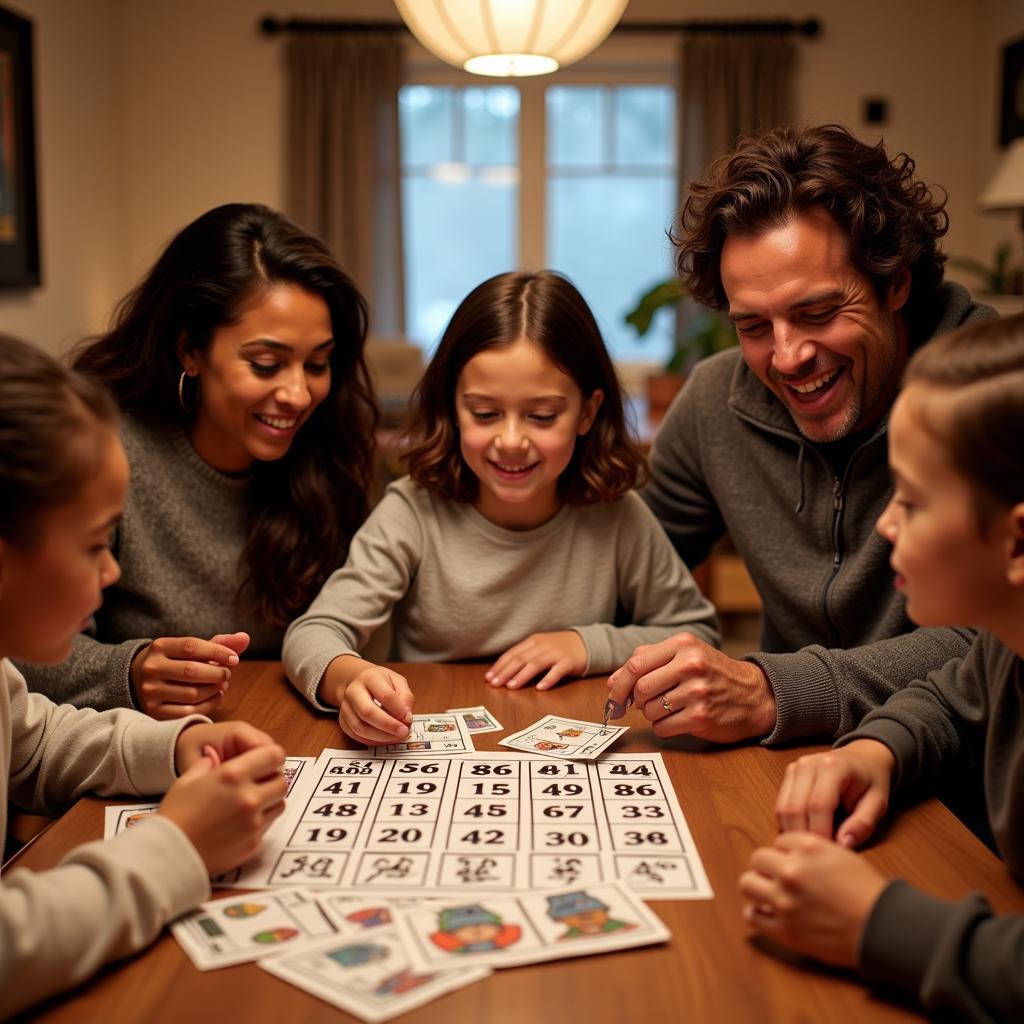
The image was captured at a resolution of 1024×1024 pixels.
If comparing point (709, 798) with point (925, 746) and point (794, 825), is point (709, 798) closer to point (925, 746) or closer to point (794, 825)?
point (794, 825)

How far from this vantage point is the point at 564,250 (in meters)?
6.18

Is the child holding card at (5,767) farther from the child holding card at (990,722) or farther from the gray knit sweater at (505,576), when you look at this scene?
the gray knit sweater at (505,576)

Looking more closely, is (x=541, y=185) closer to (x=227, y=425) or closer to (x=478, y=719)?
(x=227, y=425)

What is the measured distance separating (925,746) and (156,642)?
3.14 feet

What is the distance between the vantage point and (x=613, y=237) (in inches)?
243

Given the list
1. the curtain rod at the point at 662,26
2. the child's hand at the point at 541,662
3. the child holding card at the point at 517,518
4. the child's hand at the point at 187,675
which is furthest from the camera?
the curtain rod at the point at 662,26

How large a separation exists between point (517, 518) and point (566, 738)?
57cm

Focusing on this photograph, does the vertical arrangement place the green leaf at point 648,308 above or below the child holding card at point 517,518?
above

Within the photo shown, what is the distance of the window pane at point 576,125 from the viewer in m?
5.98

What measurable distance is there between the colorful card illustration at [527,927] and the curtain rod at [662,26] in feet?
18.0

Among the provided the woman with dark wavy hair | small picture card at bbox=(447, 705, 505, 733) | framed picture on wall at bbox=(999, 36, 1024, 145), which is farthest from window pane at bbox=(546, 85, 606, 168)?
small picture card at bbox=(447, 705, 505, 733)

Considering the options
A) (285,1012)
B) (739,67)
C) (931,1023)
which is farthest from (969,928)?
(739,67)

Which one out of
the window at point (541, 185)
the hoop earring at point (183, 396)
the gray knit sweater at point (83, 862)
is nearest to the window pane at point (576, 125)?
the window at point (541, 185)

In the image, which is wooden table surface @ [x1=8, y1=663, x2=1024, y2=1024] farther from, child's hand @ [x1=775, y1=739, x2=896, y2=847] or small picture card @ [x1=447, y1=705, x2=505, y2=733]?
small picture card @ [x1=447, y1=705, x2=505, y2=733]
